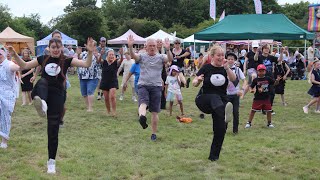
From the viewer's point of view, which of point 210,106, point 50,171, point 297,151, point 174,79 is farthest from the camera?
point 174,79

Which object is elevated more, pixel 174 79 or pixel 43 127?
pixel 174 79

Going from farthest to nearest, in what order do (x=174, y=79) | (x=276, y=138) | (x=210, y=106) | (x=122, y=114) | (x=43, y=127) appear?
(x=122, y=114)
(x=174, y=79)
(x=43, y=127)
(x=276, y=138)
(x=210, y=106)

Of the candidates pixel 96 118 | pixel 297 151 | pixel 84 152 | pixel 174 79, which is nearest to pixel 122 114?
pixel 96 118

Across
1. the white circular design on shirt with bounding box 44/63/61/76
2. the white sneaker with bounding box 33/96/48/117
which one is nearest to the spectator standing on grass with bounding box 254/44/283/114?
the white circular design on shirt with bounding box 44/63/61/76

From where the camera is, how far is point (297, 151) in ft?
22.7

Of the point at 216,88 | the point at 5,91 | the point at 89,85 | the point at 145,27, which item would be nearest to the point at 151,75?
the point at 216,88

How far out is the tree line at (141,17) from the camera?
42875mm

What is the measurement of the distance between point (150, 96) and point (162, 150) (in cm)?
106

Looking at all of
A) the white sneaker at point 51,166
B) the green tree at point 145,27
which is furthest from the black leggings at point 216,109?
the green tree at point 145,27

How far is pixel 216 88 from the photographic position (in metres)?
6.04

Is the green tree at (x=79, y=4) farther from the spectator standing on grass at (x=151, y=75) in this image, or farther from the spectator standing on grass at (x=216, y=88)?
the spectator standing on grass at (x=216, y=88)

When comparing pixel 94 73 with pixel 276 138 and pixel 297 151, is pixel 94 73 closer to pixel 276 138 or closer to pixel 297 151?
pixel 276 138

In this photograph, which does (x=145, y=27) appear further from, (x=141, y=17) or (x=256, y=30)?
(x=256, y=30)

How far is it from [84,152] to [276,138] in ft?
12.5
